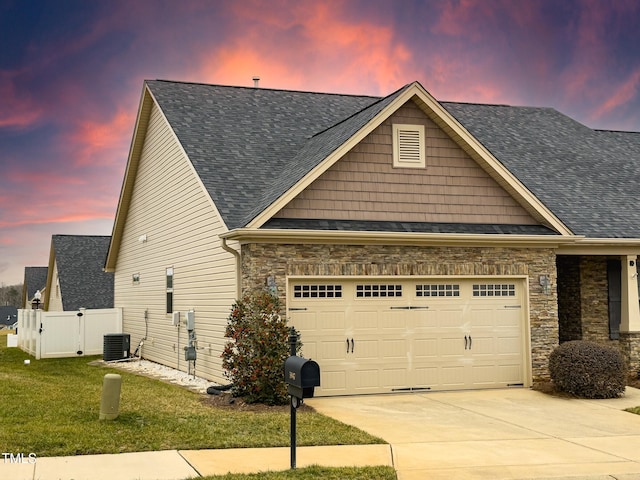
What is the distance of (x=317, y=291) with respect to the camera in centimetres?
1536

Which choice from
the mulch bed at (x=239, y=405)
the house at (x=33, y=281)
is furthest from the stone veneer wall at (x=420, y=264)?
the house at (x=33, y=281)

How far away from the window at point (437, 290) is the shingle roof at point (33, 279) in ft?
139

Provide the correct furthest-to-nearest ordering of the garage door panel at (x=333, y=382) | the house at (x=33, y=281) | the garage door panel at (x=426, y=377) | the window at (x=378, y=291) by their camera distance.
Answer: the house at (x=33, y=281) < the garage door panel at (x=426, y=377) < the window at (x=378, y=291) < the garage door panel at (x=333, y=382)

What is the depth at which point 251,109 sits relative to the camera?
21.4 m

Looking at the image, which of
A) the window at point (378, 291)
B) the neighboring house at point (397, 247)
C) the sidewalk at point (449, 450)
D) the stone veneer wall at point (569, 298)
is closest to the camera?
the sidewalk at point (449, 450)

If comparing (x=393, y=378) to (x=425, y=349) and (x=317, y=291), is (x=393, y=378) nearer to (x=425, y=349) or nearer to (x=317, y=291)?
(x=425, y=349)

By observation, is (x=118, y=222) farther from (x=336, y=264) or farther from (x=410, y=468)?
(x=410, y=468)

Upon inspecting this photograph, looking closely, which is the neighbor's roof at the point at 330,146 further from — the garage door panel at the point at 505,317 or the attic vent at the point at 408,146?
the garage door panel at the point at 505,317

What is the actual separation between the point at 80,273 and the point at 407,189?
25.1 metres

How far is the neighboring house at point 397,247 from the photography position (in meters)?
15.3

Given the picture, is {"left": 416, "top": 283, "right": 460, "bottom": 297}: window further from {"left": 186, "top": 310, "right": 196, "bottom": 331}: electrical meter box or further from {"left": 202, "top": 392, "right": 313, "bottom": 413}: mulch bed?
{"left": 186, "top": 310, "right": 196, "bottom": 331}: electrical meter box

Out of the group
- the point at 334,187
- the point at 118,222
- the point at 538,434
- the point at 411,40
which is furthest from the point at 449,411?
the point at 118,222

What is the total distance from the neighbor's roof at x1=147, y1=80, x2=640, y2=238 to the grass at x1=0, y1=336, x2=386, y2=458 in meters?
4.26

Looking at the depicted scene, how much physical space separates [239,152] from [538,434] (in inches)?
406
